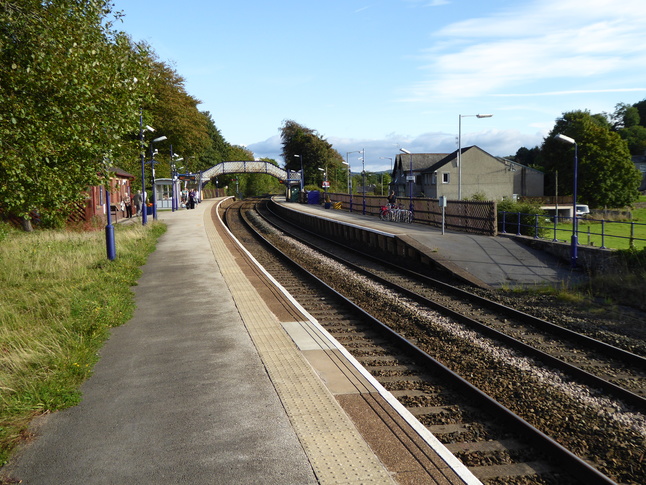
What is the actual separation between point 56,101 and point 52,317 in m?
4.74

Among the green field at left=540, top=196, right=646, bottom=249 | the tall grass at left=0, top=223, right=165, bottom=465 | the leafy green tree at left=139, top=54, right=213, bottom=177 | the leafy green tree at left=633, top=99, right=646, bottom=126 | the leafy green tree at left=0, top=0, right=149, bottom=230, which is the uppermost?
the leafy green tree at left=633, top=99, right=646, bottom=126

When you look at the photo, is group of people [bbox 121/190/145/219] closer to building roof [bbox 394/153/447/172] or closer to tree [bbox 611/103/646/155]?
building roof [bbox 394/153/447/172]

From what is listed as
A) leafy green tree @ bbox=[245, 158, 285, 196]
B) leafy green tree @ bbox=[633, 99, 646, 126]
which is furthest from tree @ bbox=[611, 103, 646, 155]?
leafy green tree @ bbox=[245, 158, 285, 196]

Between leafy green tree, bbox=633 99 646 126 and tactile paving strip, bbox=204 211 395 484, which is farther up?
leafy green tree, bbox=633 99 646 126

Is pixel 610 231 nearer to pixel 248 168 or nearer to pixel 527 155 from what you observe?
pixel 248 168

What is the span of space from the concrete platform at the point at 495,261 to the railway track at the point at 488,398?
397 centimetres

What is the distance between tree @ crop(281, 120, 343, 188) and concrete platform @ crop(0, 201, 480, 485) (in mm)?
93202

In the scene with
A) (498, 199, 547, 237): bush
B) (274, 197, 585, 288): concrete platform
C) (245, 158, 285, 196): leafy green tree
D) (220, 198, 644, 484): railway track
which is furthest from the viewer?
(245, 158, 285, 196): leafy green tree

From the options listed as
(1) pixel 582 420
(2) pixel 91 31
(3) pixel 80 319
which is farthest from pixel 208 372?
(2) pixel 91 31

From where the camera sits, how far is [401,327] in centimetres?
1064

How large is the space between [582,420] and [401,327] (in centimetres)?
449

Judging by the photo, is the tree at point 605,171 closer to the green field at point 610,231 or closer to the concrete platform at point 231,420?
the green field at point 610,231

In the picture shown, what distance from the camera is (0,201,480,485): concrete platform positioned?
4.65 metres

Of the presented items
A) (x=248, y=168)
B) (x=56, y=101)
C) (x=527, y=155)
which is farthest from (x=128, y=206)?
(x=527, y=155)
